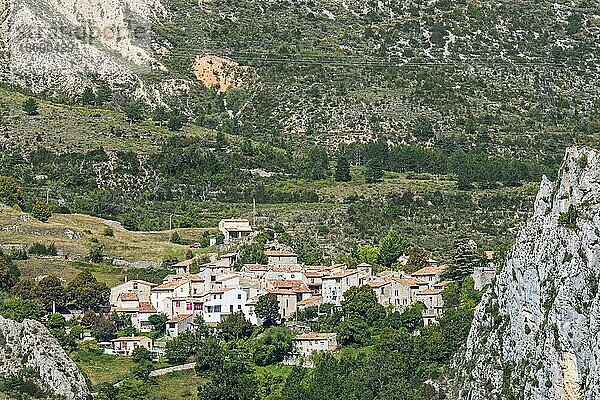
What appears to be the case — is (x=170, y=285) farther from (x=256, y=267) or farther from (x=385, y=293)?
(x=385, y=293)

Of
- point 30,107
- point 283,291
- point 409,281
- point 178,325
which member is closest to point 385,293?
point 409,281

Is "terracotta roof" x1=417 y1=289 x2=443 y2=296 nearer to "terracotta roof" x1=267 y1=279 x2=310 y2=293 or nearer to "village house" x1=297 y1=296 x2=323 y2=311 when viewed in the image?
"village house" x1=297 y1=296 x2=323 y2=311

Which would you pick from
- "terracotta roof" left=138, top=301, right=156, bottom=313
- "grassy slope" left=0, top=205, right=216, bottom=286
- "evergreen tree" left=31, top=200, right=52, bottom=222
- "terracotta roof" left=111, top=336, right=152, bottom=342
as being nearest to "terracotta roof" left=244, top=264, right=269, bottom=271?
"terracotta roof" left=138, top=301, right=156, bottom=313

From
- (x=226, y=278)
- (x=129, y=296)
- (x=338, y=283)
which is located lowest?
(x=129, y=296)

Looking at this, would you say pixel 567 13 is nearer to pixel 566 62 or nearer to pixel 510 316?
pixel 566 62

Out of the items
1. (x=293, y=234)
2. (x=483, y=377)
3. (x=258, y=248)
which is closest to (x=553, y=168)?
(x=293, y=234)

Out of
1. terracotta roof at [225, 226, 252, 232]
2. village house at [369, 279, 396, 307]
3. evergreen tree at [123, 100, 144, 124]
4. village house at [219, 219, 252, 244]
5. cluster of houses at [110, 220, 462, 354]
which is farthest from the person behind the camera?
evergreen tree at [123, 100, 144, 124]

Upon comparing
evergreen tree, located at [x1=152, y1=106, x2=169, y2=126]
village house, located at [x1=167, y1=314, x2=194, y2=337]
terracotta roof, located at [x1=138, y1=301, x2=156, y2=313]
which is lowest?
village house, located at [x1=167, y1=314, x2=194, y2=337]
